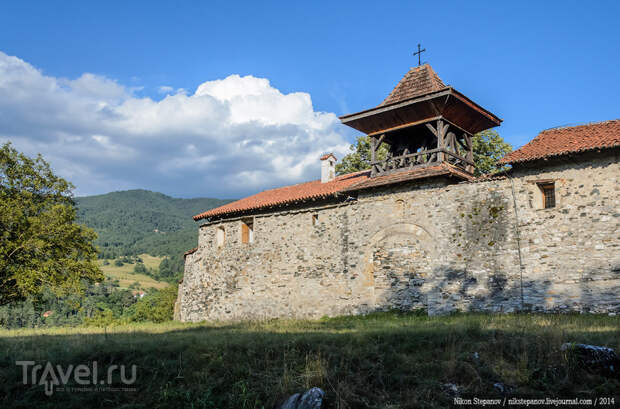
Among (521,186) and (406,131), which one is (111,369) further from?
(406,131)

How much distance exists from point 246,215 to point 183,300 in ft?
19.3

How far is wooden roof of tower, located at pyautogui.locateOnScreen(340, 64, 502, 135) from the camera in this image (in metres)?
17.3

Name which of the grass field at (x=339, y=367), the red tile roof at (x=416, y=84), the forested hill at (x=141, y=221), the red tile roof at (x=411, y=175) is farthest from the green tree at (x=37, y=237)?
the forested hill at (x=141, y=221)

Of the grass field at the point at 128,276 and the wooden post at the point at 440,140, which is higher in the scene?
the wooden post at the point at 440,140

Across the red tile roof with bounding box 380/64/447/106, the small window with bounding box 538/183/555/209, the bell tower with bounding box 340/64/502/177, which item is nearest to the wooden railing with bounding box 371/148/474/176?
the bell tower with bounding box 340/64/502/177

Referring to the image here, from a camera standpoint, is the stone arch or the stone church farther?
the stone arch

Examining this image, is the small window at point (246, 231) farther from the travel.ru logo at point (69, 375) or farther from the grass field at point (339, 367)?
the travel.ru logo at point (69, 375)

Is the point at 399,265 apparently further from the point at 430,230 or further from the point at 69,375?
the point at 69,375

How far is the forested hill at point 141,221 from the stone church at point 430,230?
86.0 metres

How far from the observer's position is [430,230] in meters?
16.9

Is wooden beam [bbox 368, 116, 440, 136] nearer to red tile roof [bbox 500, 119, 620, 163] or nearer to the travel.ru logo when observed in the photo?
red tile roof [bbox 500, 119, 620, 163]

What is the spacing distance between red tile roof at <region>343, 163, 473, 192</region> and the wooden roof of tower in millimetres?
1937

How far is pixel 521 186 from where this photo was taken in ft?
50.6

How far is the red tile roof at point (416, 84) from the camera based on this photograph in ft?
61.3
